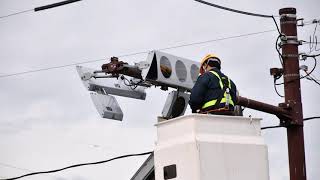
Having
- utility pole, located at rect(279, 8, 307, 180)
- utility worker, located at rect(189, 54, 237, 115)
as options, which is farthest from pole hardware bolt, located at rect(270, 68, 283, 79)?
utility worker, located at rect(189, 54, 237, 115)

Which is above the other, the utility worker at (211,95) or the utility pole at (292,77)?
the utility pole at (292,77)

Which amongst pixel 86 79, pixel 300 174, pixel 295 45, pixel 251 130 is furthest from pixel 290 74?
pixel 251 130

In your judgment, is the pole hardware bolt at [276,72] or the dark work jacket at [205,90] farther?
the pole hardware bolt at [276,72]

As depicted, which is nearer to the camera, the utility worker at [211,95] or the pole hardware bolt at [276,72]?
the utility worker at [211,95]

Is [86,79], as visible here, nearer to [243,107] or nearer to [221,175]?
[243,107]

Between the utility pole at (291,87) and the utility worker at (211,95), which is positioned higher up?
the utility pole at (291,87)

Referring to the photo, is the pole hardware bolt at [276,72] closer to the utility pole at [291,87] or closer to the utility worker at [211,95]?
the utility pole at [291,87]

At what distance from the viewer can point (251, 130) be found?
13.2 meters

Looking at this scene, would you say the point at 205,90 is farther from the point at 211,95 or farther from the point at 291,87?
the point at 291,87

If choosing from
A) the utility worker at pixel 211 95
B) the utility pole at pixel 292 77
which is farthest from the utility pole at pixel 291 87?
the utility worker at pixel 211 95

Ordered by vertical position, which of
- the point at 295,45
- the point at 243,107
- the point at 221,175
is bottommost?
the point at 221,175

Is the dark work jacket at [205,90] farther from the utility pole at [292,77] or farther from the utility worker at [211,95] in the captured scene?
the utility pole at [292,77]

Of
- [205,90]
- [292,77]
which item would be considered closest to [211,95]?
[205,90]

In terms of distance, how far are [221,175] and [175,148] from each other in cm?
72
